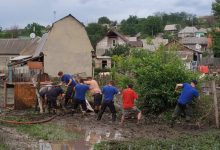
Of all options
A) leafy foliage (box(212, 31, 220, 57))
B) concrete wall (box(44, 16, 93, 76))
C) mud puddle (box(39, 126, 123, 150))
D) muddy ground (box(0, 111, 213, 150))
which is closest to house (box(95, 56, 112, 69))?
leafy foliage (box(212, 31, 220, 57))

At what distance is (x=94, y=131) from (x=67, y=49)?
32.2 meters

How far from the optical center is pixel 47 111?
20.3 meters

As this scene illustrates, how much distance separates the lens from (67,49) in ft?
156

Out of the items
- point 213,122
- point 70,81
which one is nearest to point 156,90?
point 213,122

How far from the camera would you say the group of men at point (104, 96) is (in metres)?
16.6

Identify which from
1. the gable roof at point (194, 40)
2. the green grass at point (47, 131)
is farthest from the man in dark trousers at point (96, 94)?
the gable roof at point (194, 40)

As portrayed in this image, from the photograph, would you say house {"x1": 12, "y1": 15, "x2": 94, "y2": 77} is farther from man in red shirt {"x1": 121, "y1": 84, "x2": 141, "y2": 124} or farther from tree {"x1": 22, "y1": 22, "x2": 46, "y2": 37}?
tree {"x1": 22, "y1": 22, "x2": 46, "y2": 37}

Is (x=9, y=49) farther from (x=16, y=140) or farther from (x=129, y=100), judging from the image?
(x=16, y=140)

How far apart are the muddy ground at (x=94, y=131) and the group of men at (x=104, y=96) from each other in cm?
41

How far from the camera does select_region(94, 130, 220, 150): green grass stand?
1205cm

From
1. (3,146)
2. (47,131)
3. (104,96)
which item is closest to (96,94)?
(104,96)

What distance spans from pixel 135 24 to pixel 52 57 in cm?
10706

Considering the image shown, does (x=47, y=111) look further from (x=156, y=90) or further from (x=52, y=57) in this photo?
(x=52, y=57)

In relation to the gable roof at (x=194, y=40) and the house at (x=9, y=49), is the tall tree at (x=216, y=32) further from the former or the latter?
the gable roof at (x=194, y=40)
